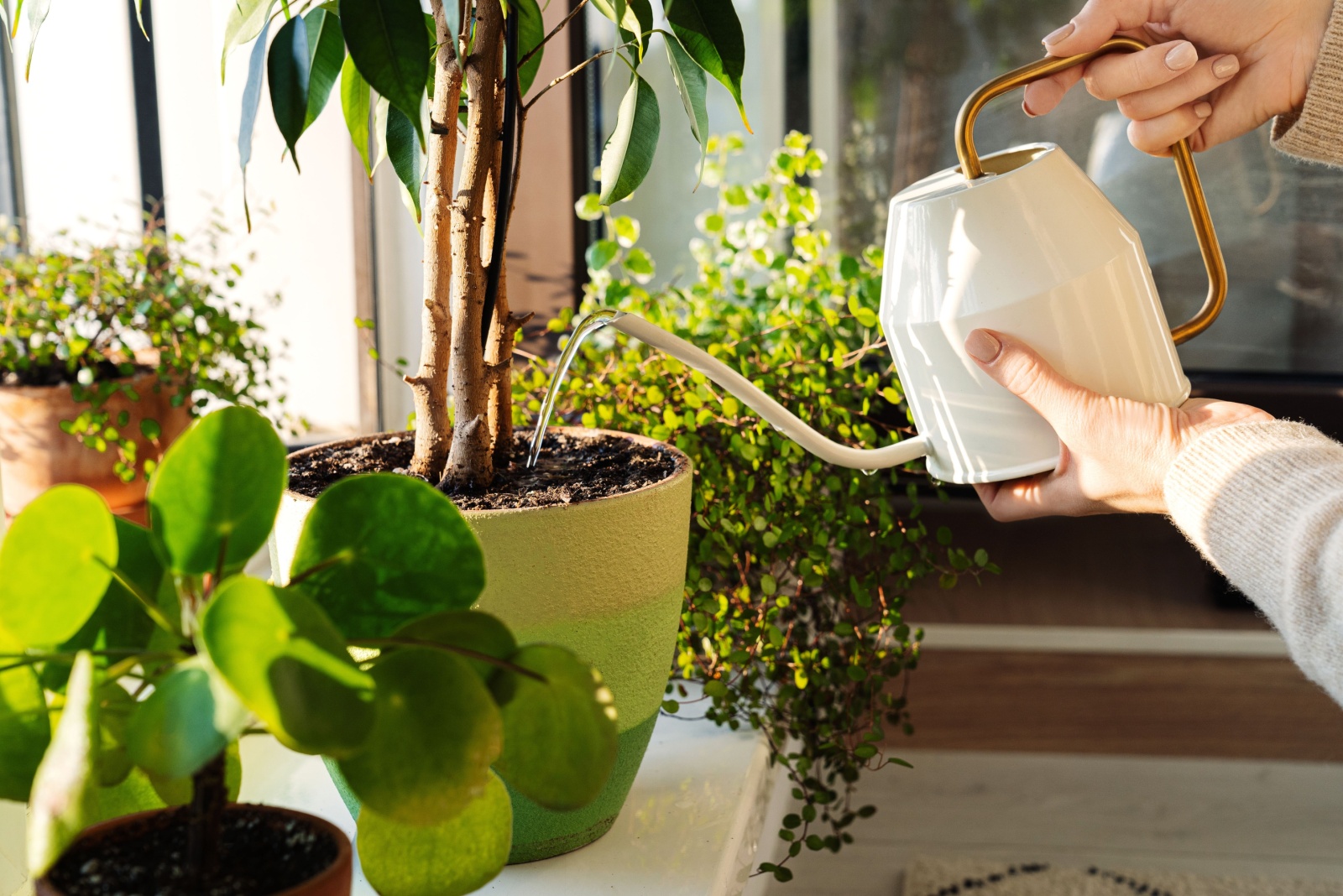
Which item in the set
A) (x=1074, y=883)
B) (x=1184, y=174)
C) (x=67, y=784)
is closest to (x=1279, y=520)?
(x=1184, y=174)

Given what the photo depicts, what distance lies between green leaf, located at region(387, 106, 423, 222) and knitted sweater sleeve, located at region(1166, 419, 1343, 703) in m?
0.46

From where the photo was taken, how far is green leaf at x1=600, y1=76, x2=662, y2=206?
0.62 m

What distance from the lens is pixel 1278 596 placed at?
23.1 inches

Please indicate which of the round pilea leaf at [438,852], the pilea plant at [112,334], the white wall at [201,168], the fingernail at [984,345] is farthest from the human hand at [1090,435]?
the white wall at [201,168]

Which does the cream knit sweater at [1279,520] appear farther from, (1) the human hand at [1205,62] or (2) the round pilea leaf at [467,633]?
(2) the round pilea leaf at [467,633]

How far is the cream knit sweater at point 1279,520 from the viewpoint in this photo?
57cm

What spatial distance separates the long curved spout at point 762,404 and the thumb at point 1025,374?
9 cm

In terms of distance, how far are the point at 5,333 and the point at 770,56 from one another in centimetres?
Answer: 89

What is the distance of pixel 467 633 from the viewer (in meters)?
0.35

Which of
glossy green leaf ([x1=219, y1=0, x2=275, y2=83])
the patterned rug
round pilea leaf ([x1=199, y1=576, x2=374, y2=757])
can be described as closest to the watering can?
glossy green leaf ([x1=219, y1=0, x2=275, y2=83])

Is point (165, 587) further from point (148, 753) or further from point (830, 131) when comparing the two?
point (830, 131)

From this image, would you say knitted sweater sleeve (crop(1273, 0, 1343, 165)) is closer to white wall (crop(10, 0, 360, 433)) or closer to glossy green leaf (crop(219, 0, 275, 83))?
glossy green leaf (crop(219, 0, 275, 83))

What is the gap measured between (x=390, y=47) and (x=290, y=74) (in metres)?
0.07

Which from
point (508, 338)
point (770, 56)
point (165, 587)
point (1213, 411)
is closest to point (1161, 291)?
point (770, 56)
